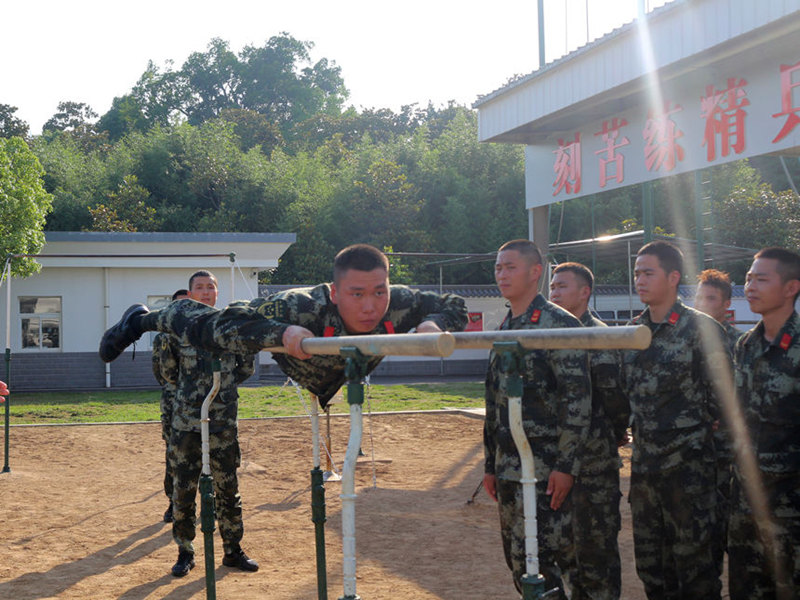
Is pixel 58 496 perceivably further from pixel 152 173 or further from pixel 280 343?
pixel 152 173

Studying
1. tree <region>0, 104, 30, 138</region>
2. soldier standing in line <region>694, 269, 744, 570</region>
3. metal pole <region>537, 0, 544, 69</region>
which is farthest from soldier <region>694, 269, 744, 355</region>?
tree <region>0, 104, 30, 138</region>

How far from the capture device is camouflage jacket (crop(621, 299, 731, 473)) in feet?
14.9

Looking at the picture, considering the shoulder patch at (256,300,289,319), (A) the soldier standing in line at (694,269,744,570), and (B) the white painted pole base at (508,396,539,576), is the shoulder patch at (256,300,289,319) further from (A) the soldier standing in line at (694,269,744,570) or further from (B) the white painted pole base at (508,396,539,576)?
(A) the soldier standing in line at (694,269,744,570)

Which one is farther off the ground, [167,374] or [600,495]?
[167,374]

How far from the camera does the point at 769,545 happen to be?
4234mm

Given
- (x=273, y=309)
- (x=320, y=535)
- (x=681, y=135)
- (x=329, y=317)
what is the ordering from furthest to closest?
(x=681, y=135) → (x=329, y=317) → (x=273, y=309) → (x=320, y=535)

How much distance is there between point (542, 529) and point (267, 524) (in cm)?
449

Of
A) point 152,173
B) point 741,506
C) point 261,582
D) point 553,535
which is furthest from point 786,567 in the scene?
point 152,173

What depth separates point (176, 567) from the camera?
6391 mm

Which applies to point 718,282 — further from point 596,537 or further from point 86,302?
point 86,302

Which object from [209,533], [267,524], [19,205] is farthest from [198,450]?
A: [19,205]

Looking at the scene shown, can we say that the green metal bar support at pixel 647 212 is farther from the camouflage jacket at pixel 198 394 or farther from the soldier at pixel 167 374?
the camouflage jacket at pixel 198 394

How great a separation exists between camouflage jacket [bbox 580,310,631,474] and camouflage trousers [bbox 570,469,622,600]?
0.20 ft

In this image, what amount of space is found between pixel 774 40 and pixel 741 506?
5097mm
